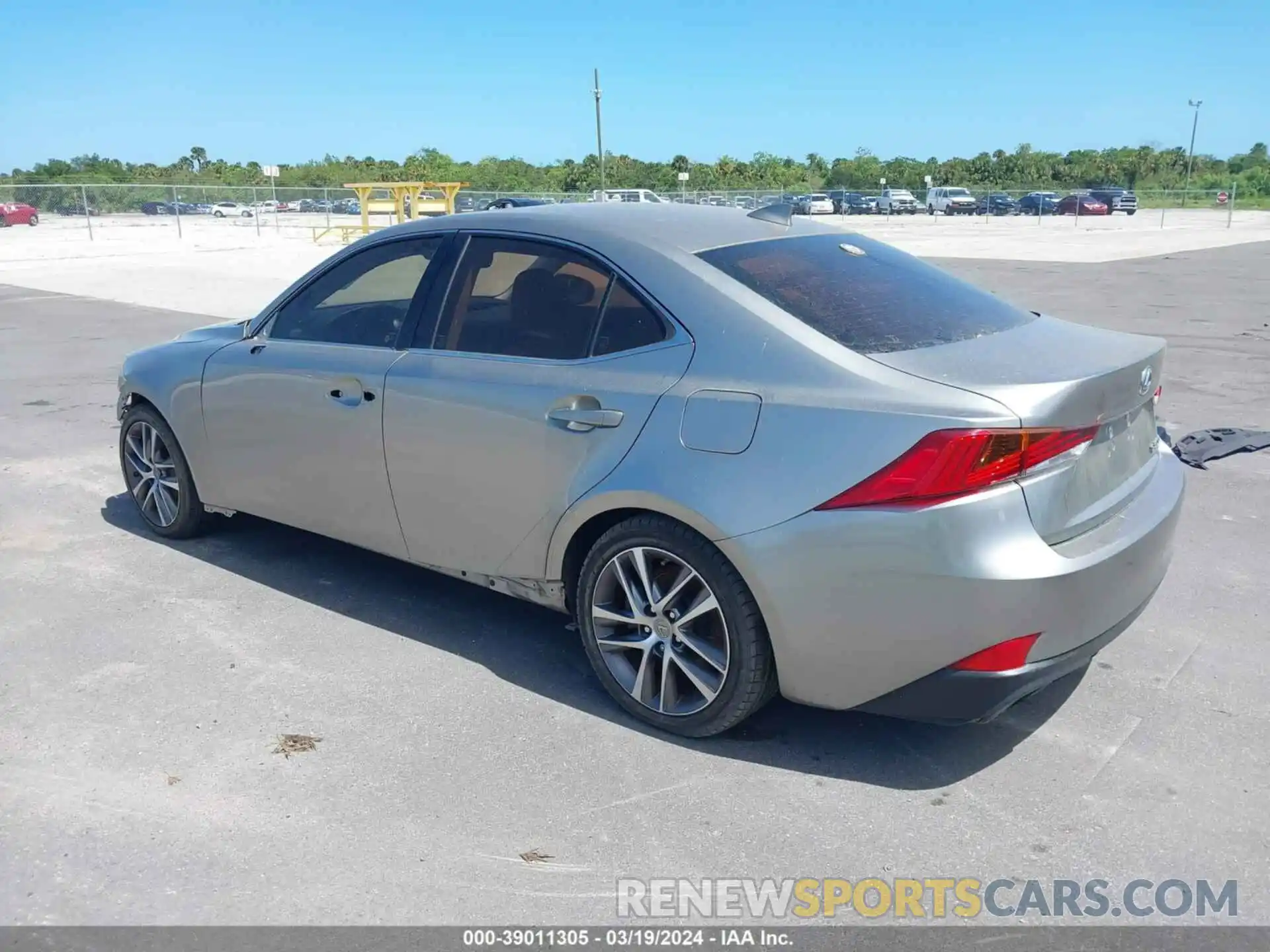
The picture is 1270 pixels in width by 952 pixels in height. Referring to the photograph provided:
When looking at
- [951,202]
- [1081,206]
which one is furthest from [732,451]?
[951,202]

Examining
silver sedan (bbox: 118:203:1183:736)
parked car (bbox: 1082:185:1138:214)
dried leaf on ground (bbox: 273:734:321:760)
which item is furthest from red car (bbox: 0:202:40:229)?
parked car (bbox: 1082:185:1138:214)

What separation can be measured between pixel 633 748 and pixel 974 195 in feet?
226

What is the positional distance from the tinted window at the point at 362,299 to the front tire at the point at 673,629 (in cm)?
141

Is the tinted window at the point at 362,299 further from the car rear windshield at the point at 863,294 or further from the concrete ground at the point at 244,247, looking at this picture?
the concrete ground at the point at 244,247

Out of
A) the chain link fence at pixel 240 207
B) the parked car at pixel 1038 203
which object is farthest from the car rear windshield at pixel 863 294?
the parked car at pixel 1038 203

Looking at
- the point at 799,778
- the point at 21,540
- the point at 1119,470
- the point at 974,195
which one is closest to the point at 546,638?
the point at 799,778

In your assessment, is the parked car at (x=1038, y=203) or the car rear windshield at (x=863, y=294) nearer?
the car rear windshield at (x=863, y=294)

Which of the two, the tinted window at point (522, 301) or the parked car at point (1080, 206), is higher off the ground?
the tinted window at point (522, 301)

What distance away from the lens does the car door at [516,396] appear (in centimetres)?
363

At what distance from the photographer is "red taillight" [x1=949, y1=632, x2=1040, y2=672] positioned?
120 inches

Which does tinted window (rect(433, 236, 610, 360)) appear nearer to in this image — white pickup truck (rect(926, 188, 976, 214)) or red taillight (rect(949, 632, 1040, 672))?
red taillight (rect(949, 632, 1040, 672))

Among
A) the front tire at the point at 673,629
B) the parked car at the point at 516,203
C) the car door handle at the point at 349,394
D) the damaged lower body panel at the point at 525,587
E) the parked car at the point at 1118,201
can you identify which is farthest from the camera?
the parked car at the point at 1118,201

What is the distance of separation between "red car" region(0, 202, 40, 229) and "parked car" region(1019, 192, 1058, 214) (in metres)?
46.5

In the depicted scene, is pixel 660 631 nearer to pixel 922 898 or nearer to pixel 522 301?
pixel 922 898
